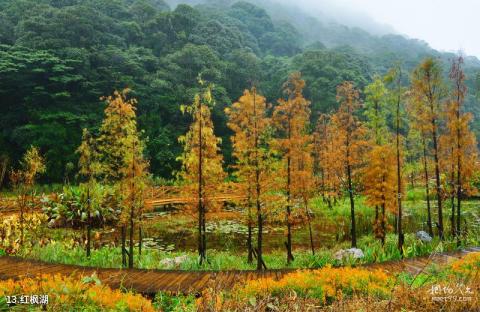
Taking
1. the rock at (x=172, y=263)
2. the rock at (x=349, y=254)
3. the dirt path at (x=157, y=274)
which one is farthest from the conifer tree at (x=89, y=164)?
the rock at (x=349, y=254)

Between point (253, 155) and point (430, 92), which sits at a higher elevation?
point (430, 92)

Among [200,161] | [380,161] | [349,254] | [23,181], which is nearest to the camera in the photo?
[349,254]

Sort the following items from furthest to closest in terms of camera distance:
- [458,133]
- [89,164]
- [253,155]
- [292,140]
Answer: [458,133] → [292,140] → [253,155] → [89,164]

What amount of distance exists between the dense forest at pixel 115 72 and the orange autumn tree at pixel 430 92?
16.0 meters

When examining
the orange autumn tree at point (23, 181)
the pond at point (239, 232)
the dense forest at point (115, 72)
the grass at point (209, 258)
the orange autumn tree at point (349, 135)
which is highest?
the dense forest at point (115, 72)

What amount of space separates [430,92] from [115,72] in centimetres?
3289

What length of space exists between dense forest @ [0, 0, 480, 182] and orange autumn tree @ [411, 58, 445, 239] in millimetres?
16001

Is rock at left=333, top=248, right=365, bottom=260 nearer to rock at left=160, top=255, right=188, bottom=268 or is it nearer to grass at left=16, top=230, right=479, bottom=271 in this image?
grass at left=16, top=230, right=479, bottom=271

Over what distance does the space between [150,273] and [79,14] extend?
131 ft

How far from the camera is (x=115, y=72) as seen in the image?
123ft

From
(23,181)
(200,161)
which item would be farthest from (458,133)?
(23,181)

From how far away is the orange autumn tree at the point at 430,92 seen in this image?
550 inches

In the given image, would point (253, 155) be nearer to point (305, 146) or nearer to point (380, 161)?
point (305, 146)

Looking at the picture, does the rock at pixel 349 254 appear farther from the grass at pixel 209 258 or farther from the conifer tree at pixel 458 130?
the conifer tree at pixel 458 130
